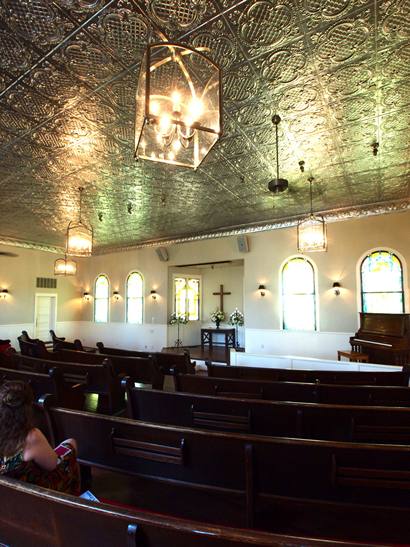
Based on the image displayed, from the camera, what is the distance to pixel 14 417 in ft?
4.34

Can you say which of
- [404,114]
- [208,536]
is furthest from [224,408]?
[404,114]

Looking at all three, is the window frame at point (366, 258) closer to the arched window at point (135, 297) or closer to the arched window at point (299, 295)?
the arched window at point (299, 295)

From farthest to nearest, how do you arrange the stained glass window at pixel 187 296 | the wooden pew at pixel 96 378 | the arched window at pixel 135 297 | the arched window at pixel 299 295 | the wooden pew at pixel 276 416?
1. the stained glass window at pixel 187 296
2. the arched window at pixel 135 297
3. the arched window at pixel 299 295
4. the wooden pew at pixel 96 378
5. the wooden pew at pixel 276 416

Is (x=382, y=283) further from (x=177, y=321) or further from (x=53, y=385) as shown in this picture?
(x=53, y=385)

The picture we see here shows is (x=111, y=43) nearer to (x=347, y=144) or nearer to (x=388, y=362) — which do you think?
(x=347, y=144)

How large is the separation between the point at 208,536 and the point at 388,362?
5.72 meters

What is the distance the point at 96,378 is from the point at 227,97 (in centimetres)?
304

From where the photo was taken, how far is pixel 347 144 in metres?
4.10

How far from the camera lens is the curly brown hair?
128cm

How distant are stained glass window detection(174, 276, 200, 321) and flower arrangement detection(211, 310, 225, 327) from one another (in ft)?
2.44

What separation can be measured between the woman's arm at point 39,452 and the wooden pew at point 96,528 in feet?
0.84

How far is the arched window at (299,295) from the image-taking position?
7418 mm

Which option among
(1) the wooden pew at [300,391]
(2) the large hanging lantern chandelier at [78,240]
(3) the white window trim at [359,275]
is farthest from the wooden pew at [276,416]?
(3) the white window trim at [359,275]

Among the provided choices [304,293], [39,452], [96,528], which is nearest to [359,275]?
[304,293]
